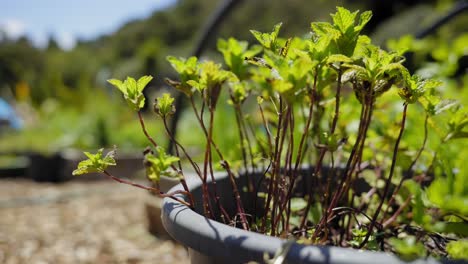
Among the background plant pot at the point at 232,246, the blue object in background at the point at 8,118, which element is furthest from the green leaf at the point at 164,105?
the blue object in background at the point at 8,118

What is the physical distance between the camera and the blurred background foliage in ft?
16.7

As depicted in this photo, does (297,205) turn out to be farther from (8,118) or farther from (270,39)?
(8,118)

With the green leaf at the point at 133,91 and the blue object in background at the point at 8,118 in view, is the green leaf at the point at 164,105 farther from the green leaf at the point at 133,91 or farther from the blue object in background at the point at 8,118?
the blue object in background at the point at 8,118

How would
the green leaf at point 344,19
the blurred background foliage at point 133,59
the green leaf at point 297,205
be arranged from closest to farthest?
the green leaf at point 344,19 → the green leaf at point 297,205 → the blurred background foliage at point 133,59

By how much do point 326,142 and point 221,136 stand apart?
74.7 inches

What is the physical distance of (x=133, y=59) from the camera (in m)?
25.9

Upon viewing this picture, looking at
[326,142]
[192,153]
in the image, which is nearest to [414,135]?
[326,142]

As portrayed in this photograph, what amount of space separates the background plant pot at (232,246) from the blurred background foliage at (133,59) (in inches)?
29.3

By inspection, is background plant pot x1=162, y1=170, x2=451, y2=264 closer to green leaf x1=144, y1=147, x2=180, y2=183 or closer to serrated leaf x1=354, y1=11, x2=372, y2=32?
green leaf x1=144, y1=147, x2=180, y2=183

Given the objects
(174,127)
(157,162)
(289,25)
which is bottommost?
(157,162)

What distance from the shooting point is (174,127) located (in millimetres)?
1776

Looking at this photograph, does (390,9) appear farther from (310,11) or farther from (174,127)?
(174,127)

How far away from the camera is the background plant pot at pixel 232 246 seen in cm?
48

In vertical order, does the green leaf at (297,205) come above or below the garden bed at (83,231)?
above
